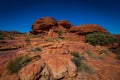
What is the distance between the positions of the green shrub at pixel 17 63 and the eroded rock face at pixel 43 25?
101 ft

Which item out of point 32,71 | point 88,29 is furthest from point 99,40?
point 32,71

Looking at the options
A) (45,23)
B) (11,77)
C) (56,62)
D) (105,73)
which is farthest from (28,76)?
(45,23)

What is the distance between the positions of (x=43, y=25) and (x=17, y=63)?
32.0m

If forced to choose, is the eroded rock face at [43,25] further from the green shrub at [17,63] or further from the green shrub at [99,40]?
the green shrub at [17,63]

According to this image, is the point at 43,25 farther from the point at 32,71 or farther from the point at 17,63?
the point at 32,71

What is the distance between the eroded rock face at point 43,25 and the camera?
39.6 metres

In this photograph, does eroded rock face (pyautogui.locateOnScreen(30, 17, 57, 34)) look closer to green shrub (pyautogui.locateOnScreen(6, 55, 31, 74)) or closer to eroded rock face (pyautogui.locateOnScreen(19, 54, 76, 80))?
green shrub (pyautogui.locateOnScreen(6, 55, 31, 74))

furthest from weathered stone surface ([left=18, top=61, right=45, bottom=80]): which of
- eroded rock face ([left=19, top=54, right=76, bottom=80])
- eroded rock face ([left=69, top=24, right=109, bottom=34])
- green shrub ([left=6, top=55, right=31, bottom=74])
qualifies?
eroded rock face ([left=69, top=24, right=109, bottom=34])

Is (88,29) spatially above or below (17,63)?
above

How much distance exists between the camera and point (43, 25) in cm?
3978

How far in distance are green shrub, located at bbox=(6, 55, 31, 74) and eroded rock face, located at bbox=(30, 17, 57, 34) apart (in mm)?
30921

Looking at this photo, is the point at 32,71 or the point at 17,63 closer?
the point at 32,71

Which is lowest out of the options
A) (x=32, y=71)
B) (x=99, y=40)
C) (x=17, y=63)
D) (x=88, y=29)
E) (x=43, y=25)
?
(x=32, y=71)

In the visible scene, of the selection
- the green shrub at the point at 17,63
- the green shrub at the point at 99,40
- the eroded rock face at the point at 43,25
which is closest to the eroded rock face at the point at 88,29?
the green shrub at the point at 99,40
